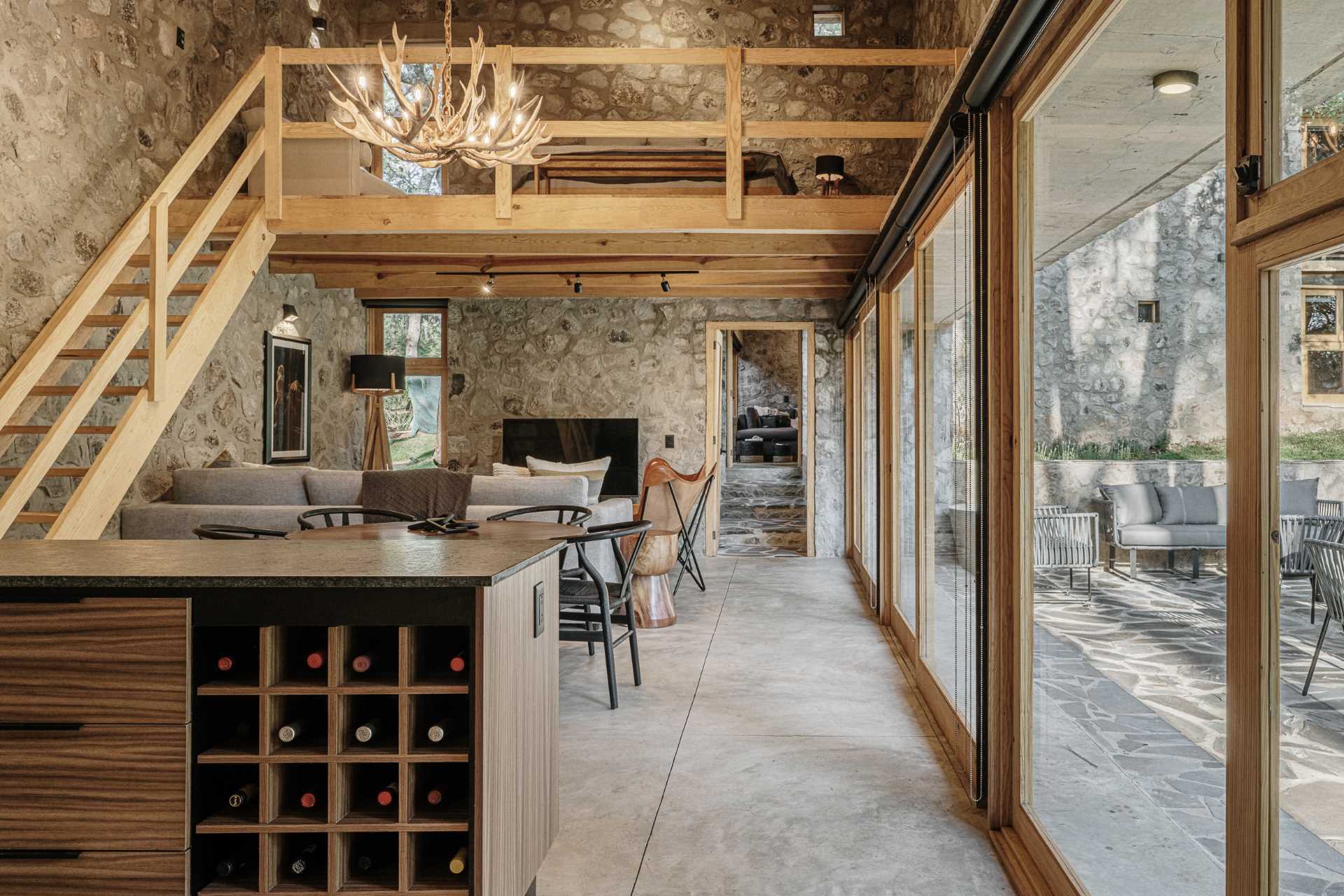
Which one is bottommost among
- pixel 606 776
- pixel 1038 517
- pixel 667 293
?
pixel 606 776

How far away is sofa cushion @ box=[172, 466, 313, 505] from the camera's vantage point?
5.41 m

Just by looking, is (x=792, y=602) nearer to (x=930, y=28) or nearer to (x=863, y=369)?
(x=863, y=369)

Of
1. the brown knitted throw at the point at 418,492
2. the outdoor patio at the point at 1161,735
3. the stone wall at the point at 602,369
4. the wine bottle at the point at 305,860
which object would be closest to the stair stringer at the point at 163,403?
the brown knitted throw at the point at 418,492

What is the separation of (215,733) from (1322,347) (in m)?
1.98

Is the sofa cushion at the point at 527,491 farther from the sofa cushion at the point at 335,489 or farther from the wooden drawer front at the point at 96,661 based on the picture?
the wooden drawer front at the point at 96,661

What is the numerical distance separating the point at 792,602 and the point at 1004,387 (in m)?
3.96

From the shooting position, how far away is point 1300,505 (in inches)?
47.0

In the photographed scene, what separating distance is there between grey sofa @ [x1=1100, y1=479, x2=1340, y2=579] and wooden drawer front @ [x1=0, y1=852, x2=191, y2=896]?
1878 millimetres

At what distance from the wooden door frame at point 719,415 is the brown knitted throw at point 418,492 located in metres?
3.71

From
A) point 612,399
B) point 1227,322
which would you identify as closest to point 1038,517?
point 1227,322

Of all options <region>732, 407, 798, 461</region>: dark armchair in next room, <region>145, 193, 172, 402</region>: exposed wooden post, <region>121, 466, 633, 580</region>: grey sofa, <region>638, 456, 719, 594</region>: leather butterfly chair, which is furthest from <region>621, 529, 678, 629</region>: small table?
<region>732, 407, 798, 461</region>: dark armchair in next room

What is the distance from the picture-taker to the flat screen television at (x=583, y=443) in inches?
353

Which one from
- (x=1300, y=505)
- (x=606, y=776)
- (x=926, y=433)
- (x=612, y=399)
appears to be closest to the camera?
(x=1300, y=505)

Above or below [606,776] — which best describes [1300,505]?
above
